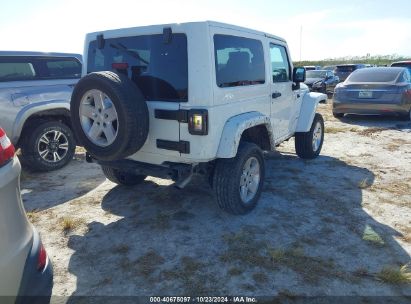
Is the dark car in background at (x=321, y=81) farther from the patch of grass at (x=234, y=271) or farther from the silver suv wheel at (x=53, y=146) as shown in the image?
the patch of grass at (x=234, y=271)

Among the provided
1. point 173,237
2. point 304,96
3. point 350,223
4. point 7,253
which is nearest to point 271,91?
point 304,96

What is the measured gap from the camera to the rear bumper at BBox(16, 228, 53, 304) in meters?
1.90

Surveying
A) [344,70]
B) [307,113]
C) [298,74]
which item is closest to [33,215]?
[298,74]

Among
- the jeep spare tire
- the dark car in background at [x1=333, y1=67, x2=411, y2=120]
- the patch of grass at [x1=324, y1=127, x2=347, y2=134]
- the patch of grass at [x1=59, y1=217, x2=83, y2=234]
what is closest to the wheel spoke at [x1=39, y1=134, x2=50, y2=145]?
the patch of grass at [x1=59, y1=217, x2=83, y2=234]

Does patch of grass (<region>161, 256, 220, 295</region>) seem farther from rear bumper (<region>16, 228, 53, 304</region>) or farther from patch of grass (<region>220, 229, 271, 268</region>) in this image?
rear bumper (<region>16, 228, 53, 304</region>)

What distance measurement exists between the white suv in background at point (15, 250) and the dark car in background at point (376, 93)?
9346 mm

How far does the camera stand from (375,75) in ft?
32.2

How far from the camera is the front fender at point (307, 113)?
5.72m

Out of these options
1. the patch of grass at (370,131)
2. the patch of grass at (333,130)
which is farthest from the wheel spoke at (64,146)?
the patch of grass at (370,131)

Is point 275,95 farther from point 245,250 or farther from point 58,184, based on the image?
point 58,184

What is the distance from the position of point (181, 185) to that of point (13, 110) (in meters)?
→ 3.34

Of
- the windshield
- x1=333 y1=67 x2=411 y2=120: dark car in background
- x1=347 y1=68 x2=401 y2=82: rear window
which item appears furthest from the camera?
the windshield

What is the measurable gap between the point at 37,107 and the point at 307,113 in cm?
448

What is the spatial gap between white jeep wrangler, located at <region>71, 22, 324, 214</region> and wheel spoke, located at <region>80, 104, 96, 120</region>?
1 centimetres
